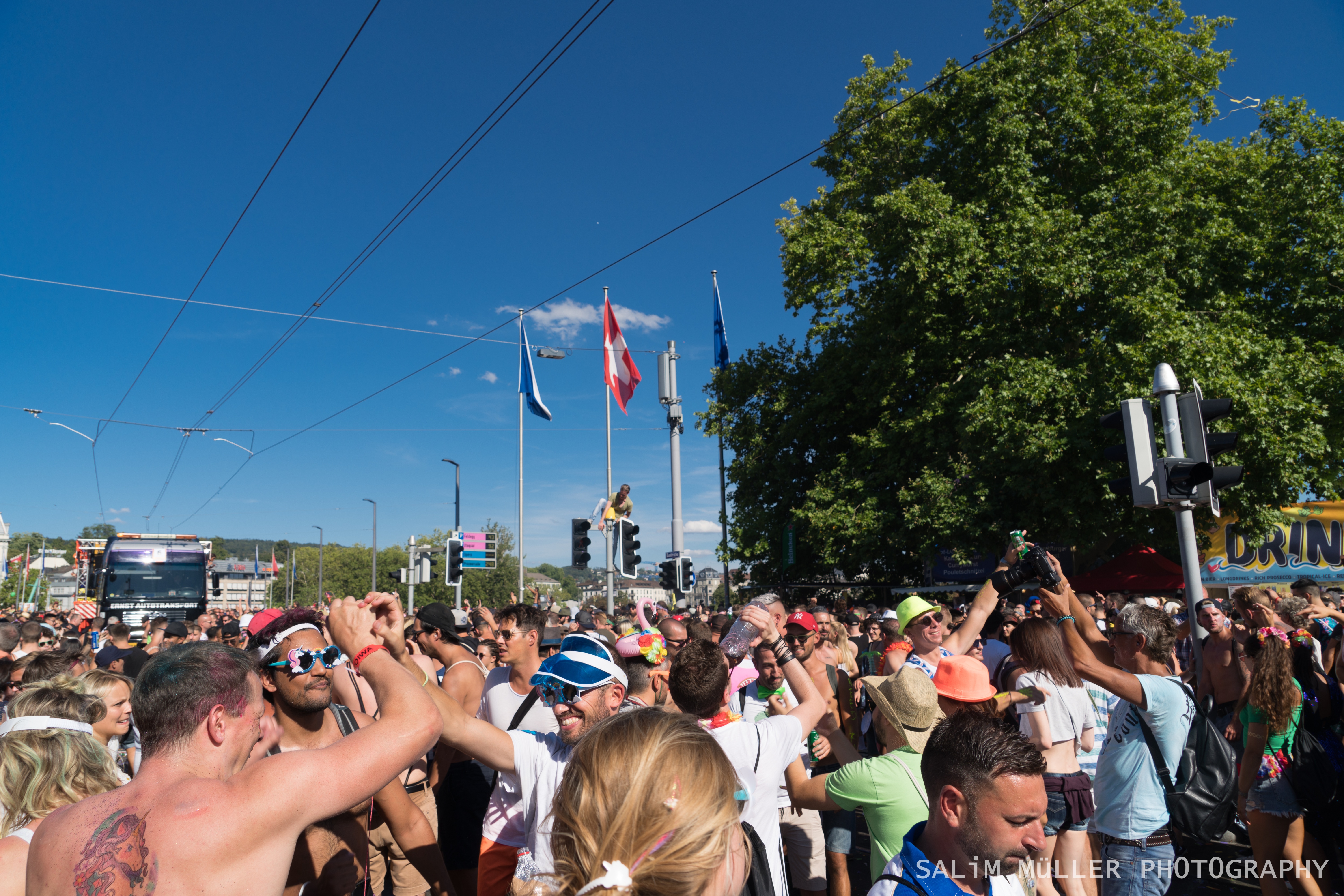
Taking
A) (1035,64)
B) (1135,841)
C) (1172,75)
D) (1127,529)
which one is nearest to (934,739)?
(1135,841)

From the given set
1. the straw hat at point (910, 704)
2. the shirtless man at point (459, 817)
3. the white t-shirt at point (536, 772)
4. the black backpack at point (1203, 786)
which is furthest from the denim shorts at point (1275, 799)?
the shirtless man at point (459, 817)

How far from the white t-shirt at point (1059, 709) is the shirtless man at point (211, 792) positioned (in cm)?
342

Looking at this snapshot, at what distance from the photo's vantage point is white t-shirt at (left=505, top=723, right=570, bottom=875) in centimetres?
293

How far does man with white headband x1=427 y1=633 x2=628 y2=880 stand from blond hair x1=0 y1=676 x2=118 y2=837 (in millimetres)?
1246

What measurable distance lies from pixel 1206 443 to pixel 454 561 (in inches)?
502

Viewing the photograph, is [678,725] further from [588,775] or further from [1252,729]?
[1252,729]

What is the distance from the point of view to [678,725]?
5.49 feet

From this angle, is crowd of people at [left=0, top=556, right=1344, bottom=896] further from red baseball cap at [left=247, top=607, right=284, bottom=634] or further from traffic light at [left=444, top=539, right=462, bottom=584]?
traffic light at [left=444, top=539, right=462, bottom=584]

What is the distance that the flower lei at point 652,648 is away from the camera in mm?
4211

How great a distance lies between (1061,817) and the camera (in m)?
4.22

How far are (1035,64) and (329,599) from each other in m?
18.2

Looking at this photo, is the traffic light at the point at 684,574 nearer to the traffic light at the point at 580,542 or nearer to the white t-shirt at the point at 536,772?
the traffic light at the point at 580,542

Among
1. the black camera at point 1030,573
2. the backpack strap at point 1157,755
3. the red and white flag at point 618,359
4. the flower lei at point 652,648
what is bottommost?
the backpack strap at point 1157,755

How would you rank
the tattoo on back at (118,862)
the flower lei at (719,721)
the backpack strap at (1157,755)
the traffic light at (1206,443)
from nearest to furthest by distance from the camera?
the tattoo on back at (118,862) → the flower lei at (719,721) → the backpack strap at (1157,755) → the traffic light at (1206,443)
